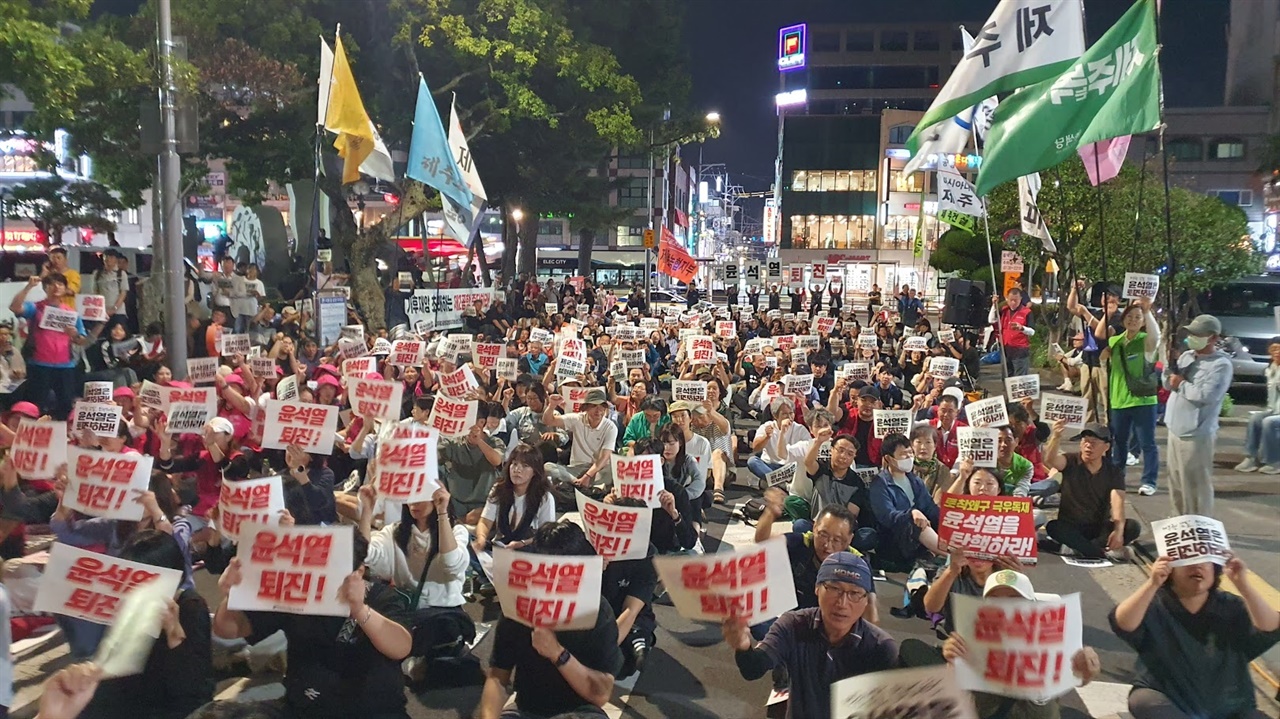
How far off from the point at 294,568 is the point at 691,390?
7.23 meters

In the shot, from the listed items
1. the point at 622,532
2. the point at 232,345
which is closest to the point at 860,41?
the point at 232,345

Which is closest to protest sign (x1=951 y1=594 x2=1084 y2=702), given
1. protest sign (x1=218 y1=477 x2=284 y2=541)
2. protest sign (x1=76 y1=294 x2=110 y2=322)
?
protest sign (x1=218 y1=477 x2=284 y2=541)

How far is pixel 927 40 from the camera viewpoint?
7856cm

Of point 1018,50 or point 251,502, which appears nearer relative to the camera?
point 251,502

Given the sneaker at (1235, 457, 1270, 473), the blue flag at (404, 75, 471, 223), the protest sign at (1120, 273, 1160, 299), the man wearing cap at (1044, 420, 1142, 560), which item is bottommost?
the sneaker at (1235, 457, 1270, 473)

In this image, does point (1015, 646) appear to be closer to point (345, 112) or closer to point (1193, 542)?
point (1193, 542)

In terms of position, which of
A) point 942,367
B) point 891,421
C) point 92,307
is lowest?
point 891,421

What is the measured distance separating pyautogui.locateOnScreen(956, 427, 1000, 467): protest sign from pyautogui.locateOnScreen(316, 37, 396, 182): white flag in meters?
9.62

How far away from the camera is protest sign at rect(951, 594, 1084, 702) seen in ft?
12.1

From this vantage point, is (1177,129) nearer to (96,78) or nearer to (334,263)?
(334,263)

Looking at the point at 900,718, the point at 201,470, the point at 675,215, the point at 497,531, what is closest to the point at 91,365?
the point at 201,470

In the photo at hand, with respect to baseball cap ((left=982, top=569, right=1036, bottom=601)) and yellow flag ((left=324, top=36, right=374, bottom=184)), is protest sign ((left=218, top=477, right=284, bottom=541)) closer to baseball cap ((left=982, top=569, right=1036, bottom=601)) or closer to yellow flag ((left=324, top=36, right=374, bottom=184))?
baseball cap ((left=982, top=569, right=1036, bottom=601))

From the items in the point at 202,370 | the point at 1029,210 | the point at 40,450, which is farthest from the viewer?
the point at 1029,210

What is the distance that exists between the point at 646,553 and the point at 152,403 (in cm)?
551
